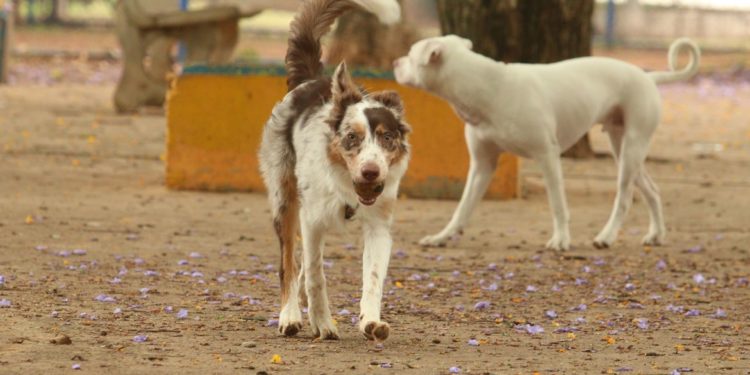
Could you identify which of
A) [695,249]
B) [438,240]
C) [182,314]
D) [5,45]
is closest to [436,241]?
[438,240]

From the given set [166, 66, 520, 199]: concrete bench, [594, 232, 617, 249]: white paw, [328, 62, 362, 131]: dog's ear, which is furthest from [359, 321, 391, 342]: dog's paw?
[166, 66, 520, 199]: concrete bench

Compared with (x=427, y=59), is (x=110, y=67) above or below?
below

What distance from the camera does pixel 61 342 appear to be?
19.5 ft

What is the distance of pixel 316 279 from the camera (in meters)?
6.29

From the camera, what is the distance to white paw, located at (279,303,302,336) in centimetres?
639

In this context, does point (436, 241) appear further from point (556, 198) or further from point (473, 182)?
point (556, 198)

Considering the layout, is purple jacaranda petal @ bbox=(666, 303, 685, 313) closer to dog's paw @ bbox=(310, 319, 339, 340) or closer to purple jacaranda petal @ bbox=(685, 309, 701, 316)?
purple jacaranda petal @ bbox=(685, 309, 701, 316)

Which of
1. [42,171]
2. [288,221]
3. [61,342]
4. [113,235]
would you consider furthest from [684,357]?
[42,171]

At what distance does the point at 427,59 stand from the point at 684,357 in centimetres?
336

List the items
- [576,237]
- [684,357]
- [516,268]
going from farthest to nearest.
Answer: [576,237], [516,268], [684,357]

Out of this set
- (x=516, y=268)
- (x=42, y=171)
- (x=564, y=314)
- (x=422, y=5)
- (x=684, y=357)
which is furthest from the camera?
(x=422, y=5)

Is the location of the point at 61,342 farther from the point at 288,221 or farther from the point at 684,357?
the point at 684,357

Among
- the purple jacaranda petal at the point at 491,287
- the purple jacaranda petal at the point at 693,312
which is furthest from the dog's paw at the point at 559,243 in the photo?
the purple jacaranda petal at the point at 693,312

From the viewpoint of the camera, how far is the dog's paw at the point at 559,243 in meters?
9.40
